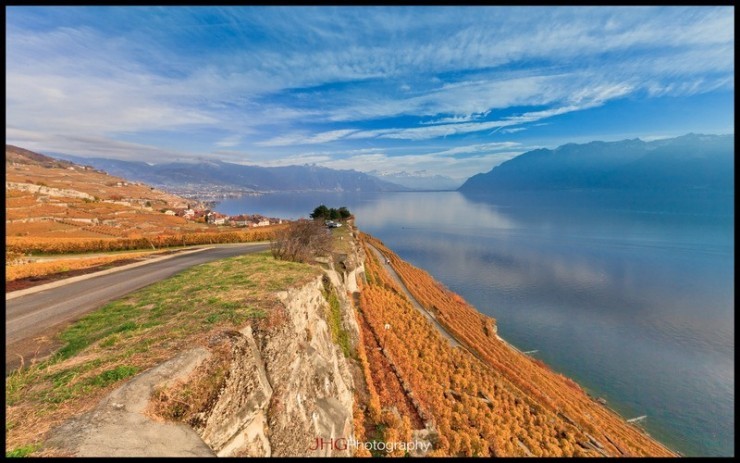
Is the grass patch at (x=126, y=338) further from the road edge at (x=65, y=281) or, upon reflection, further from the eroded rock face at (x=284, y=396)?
the road edge at (x=65, y=281)

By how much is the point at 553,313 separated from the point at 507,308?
6.47 m

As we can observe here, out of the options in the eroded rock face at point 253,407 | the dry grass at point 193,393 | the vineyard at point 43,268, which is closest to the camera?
the eroded rock face at point 253,407

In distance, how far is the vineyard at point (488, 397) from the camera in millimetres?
15961

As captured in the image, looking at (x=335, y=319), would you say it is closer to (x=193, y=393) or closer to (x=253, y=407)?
(x=253, y=407)

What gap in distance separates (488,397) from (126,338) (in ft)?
67.9

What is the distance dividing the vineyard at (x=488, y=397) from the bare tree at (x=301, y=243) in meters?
6.65

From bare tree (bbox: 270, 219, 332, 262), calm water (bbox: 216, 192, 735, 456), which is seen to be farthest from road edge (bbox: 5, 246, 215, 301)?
calm water (bbox: 216, 192, 735, 456)

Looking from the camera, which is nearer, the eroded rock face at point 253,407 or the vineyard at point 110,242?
the eroded rock face at point 253,407

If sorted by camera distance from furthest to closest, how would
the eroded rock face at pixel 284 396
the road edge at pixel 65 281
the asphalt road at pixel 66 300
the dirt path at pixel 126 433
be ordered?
the road edge at pixel 65 281, the asphalt road at pixel 66 300, the eroded rock face at pixel 284 396, the dirt path at pixel 126 433

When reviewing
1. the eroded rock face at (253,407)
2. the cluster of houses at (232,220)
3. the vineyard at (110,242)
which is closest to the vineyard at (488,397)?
the eroded rock face at (253,407)

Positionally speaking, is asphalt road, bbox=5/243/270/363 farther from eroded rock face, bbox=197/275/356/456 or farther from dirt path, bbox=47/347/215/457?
eroded rock face, bbox=197/275/356/456

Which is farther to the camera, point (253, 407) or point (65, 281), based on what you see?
point (65, 281)

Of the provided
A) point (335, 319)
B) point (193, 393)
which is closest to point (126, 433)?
point (193, 393)

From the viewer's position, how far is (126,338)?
7500 millimetres
